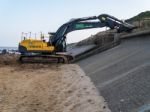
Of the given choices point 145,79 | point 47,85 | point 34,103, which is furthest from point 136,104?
point 47,85

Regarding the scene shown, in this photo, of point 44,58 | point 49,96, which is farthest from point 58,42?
point 49,96

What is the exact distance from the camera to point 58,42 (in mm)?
35875

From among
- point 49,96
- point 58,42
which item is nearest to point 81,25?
point 58,42

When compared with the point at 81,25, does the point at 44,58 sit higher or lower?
lower

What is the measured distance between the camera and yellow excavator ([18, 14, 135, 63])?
34.8 meters

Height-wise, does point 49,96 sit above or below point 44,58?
above

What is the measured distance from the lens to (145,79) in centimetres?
1441

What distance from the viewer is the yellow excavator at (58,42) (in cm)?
3484

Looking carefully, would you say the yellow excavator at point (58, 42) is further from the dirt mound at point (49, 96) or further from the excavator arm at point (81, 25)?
the dirt mound at point (49, 96)

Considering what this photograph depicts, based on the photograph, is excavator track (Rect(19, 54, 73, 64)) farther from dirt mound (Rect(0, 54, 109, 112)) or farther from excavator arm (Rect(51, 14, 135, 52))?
dirt mound (Rect(0, 54, 109, 112))

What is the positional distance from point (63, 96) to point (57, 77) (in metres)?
7.33

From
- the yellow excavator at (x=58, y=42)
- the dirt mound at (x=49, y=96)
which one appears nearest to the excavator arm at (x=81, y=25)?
the yellow excavator at (x=58, y=42)

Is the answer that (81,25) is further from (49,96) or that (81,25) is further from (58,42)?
(49,96)

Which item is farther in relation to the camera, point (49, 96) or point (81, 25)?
point (81, 25)
